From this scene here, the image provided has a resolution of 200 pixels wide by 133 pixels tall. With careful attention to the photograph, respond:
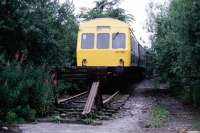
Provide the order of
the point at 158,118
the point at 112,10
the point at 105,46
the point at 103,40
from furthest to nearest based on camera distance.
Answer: the point at 112,10 → the point at 103,40 → the point at 105,46 → the point at 158,118

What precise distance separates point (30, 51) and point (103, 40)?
8.46 metres

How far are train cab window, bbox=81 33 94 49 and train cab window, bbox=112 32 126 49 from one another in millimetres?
1041

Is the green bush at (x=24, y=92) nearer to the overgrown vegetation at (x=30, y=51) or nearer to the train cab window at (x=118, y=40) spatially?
the overgrown vegetation at (x=30, y=51)

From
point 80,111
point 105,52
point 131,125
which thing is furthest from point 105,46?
point 131,125

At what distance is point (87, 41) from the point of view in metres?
23.3

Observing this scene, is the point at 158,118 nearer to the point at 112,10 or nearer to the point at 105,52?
the point at 105,52

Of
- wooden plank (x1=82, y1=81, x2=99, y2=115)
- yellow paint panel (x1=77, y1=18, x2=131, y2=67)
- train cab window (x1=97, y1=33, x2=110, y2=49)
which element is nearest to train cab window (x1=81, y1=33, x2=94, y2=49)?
yellow paint panel (x1=77, y1=18, x2=131, y2=67)

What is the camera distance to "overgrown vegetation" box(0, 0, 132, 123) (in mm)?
12602

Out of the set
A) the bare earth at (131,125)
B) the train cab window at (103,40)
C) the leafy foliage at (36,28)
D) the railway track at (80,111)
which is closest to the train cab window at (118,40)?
the train cab window at (103,40)

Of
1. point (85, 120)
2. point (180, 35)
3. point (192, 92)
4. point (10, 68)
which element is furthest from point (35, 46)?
point (192, 92)

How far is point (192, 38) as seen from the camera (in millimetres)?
14742

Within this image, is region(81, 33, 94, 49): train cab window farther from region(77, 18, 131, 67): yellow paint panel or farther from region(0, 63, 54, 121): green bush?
region(0, 63, 54, 121): green bush

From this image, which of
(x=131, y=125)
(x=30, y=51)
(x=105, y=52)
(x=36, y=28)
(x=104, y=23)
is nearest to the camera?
(x=131, y=125)

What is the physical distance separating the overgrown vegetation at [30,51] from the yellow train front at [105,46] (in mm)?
6109
